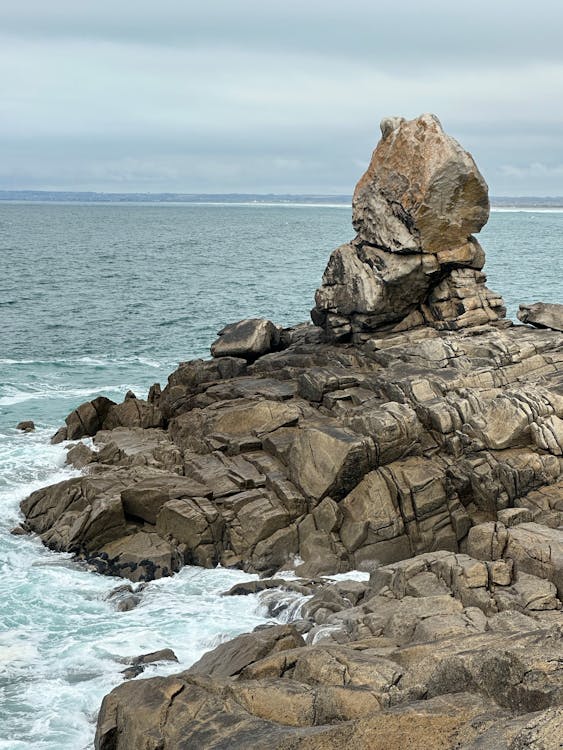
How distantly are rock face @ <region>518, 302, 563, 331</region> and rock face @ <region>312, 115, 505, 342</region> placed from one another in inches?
37.7

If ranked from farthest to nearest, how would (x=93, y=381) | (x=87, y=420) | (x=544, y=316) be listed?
(x=93, y=381) < (x=87, y=420) < (x=544, y=316)

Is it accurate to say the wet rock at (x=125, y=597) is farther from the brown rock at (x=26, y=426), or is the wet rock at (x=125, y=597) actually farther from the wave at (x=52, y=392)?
the wave at (x=52, y=392)

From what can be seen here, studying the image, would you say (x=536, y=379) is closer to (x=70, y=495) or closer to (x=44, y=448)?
(x=70, y=495)

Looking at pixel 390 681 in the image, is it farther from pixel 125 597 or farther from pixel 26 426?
pixel 26 426

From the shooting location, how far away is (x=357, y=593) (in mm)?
20500

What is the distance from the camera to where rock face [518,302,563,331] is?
31.6 m

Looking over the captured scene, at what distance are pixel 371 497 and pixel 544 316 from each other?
11752mm

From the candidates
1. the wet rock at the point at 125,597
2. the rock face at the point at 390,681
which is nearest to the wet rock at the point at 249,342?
the wet rock at the point at 125,597

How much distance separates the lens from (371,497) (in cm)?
2453

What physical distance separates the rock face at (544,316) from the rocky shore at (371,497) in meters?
0.08

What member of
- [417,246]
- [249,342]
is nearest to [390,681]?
[417,246]

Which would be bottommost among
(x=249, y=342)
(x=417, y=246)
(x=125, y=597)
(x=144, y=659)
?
(x=125, y=597)

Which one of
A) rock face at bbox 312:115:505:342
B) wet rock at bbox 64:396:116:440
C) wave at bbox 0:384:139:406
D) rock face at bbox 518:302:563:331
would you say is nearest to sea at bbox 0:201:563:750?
wave at bbox 0:384:139:406

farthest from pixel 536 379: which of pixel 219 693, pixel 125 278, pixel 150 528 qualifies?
pixel 125 278
